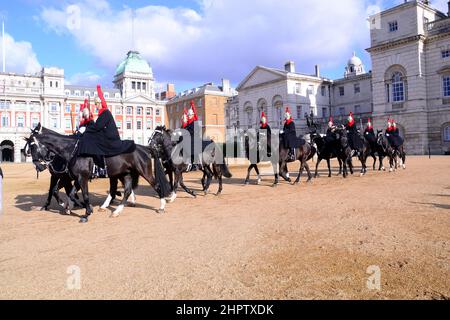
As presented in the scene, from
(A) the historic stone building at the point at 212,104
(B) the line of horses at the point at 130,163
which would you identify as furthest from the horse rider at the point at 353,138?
(A) the historic stone building at the point at 212,104

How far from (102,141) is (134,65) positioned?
9187 centimetres

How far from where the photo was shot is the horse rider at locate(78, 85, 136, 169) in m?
8.92

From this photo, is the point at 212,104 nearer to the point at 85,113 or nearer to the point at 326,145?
the point at 326,145

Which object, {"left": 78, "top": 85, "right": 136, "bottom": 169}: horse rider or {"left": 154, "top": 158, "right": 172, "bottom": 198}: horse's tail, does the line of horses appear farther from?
{"left": 78, "top": 85, "right": 136, "bottom": 169}: horse rider

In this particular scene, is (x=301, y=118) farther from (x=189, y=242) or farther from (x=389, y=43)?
(x=189, y=242)

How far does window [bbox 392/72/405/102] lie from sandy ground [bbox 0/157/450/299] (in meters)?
37.1

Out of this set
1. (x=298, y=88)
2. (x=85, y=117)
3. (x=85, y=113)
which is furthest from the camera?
(x=298, y=88)

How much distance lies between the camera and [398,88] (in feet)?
142

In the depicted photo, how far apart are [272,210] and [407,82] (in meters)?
39.9

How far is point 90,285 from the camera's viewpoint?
439cm

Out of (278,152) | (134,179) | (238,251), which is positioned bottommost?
(238,251)

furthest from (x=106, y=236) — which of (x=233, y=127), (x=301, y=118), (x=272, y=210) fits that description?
(x=233, y=127)

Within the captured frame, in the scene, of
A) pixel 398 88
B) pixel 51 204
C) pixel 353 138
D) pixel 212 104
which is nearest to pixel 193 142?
pixel 51 204

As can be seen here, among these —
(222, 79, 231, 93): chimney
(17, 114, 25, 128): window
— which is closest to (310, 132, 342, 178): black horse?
(222, 79, 231, 93): chimney
